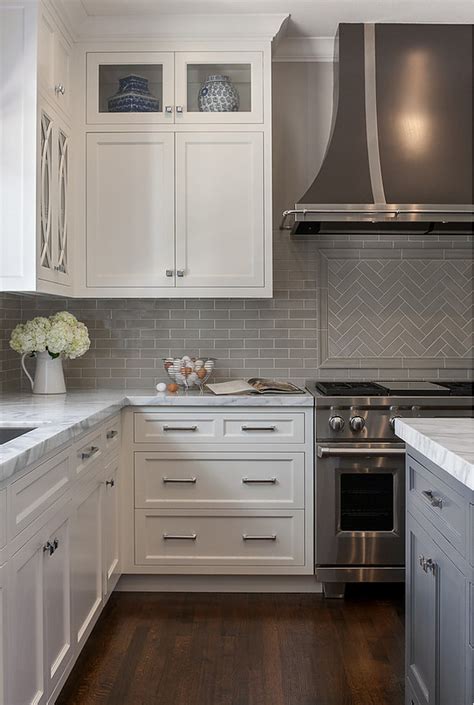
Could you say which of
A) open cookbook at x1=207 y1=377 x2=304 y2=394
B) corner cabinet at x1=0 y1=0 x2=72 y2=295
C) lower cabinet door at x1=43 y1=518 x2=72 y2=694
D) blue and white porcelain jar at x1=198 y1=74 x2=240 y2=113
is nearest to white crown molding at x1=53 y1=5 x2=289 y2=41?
blue and white porcelain jar at x1=198 y1=74 x2=240 y2=113

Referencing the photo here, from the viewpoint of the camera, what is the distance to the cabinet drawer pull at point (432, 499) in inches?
65.9

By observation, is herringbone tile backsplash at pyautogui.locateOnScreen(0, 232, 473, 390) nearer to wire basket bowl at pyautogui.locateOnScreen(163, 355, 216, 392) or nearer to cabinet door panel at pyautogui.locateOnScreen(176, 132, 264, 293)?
wire basket bowl at pyautogui.locateOnScreen(163, 355, 216, 392)

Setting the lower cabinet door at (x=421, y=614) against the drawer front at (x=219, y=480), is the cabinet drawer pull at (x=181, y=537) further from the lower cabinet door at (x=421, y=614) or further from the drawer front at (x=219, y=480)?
the lower cabinet door at (x=421, y=614)

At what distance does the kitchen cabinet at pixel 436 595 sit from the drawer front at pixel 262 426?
1166 mm

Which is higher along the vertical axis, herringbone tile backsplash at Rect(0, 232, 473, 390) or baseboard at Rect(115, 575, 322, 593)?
herringbone tile backsplash at Rect(0, 232, 473, 390)

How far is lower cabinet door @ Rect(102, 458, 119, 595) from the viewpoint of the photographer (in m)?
2.79

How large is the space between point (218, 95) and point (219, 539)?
2.17 meters

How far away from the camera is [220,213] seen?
3.33m

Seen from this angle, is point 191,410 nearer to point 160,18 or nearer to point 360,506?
point 360,506

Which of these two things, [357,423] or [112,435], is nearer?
[112,435]

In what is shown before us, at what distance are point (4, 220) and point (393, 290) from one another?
207cm

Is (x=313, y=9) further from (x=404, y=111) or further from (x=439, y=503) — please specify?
(x=439, y=503)

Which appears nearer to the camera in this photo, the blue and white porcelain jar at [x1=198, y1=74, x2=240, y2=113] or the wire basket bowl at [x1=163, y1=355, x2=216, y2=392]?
the blue and white porcelain jar at [x1=198, y1=74, x2=240, y2=113]

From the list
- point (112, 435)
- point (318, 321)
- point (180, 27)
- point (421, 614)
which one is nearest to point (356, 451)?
point (318, 321)
